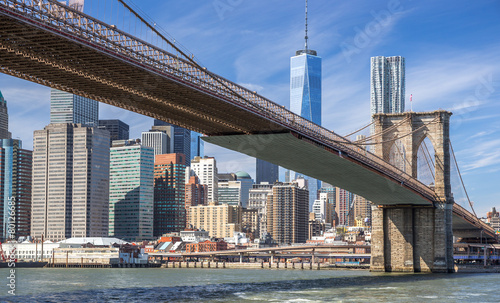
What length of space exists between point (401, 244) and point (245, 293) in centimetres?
3581

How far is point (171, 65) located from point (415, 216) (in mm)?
46340

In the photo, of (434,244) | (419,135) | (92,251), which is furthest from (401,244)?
(92,251)

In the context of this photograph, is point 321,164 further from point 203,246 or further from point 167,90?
point 203,246

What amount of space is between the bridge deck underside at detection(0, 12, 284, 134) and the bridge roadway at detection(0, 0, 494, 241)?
53mm

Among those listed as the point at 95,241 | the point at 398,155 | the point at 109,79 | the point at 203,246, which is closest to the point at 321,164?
the point at 398,155

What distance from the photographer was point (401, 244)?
263 ft

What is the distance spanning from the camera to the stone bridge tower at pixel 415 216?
7856 cm

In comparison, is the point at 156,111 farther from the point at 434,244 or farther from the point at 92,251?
the point at 92,251

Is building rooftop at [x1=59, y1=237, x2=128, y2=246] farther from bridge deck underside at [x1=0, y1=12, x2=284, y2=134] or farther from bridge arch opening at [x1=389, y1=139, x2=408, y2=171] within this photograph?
bridge deck underside at [x1=0, y1=12, x2=284, y2=134]

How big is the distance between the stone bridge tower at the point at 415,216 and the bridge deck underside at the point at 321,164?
6.34 feet

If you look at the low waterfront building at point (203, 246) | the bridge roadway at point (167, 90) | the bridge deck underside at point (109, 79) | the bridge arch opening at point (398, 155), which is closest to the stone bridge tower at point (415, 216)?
the bridge arch opening at point (398, 155)

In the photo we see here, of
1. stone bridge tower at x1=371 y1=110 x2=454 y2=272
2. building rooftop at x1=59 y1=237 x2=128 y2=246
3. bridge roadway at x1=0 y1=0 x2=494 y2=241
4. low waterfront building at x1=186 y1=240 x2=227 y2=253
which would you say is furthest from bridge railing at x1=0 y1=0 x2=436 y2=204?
low waterfront building at x1=186 y1=240 x2=227 y2=253

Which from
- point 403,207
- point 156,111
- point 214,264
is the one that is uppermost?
point 156,111

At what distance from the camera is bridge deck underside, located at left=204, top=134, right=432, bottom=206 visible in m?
58.8
